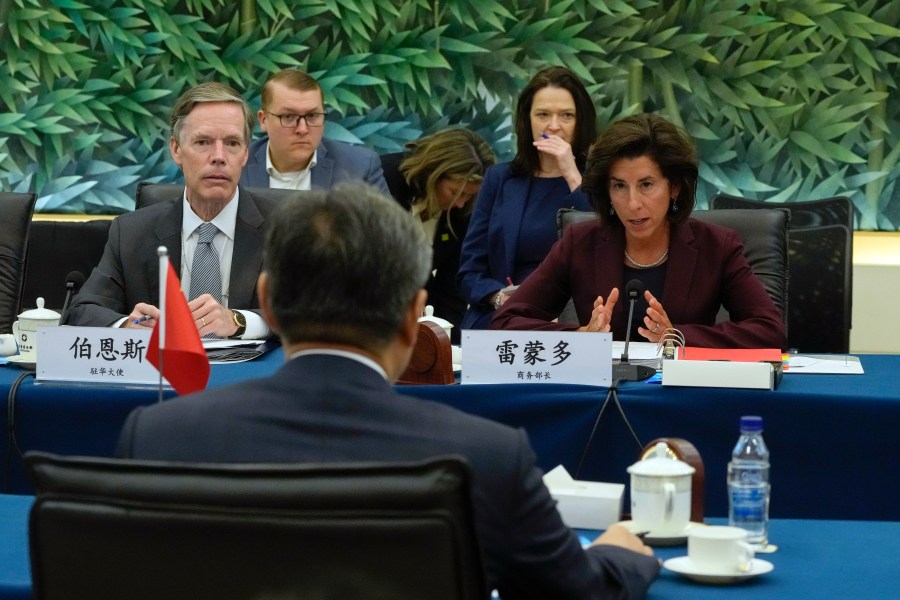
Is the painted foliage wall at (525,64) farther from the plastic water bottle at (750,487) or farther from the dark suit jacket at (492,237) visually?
the plastic water bottle at (750,487)

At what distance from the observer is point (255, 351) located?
317 centimetres

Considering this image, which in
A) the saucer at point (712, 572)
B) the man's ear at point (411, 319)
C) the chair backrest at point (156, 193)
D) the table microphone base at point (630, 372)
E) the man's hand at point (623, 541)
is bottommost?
the saucer at point (712, 572)

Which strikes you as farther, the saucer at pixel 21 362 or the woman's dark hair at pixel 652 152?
the woman's dark hair at pixel 652 152

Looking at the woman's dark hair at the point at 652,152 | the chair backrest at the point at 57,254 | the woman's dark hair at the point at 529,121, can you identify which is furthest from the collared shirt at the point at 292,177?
the woman's dark hair at the point at 652,152

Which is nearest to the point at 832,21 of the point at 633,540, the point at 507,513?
the point at 633,540

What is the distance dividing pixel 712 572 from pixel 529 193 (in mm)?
2924

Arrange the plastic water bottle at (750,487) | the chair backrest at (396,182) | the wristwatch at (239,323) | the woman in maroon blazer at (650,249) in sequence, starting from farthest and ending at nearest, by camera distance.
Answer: the chair backrest at (396,182) → the woman in maroon blazer at (650,249) → the wristwatch at (239,323) → the plastic water bottle at (750,487)

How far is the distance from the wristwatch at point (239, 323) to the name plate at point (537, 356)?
80cm

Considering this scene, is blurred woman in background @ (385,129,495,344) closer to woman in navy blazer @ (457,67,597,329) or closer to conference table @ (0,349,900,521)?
woman in navy blazer @ (457,67,597,329)

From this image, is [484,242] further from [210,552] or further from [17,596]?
[210,552]

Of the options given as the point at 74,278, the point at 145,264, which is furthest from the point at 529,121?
the point at 74,278

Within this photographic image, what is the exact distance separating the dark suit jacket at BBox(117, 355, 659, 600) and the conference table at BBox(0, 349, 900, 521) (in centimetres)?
145

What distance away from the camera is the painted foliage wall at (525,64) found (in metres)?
5.60

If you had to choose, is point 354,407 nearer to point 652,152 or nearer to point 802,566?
point 802,566
